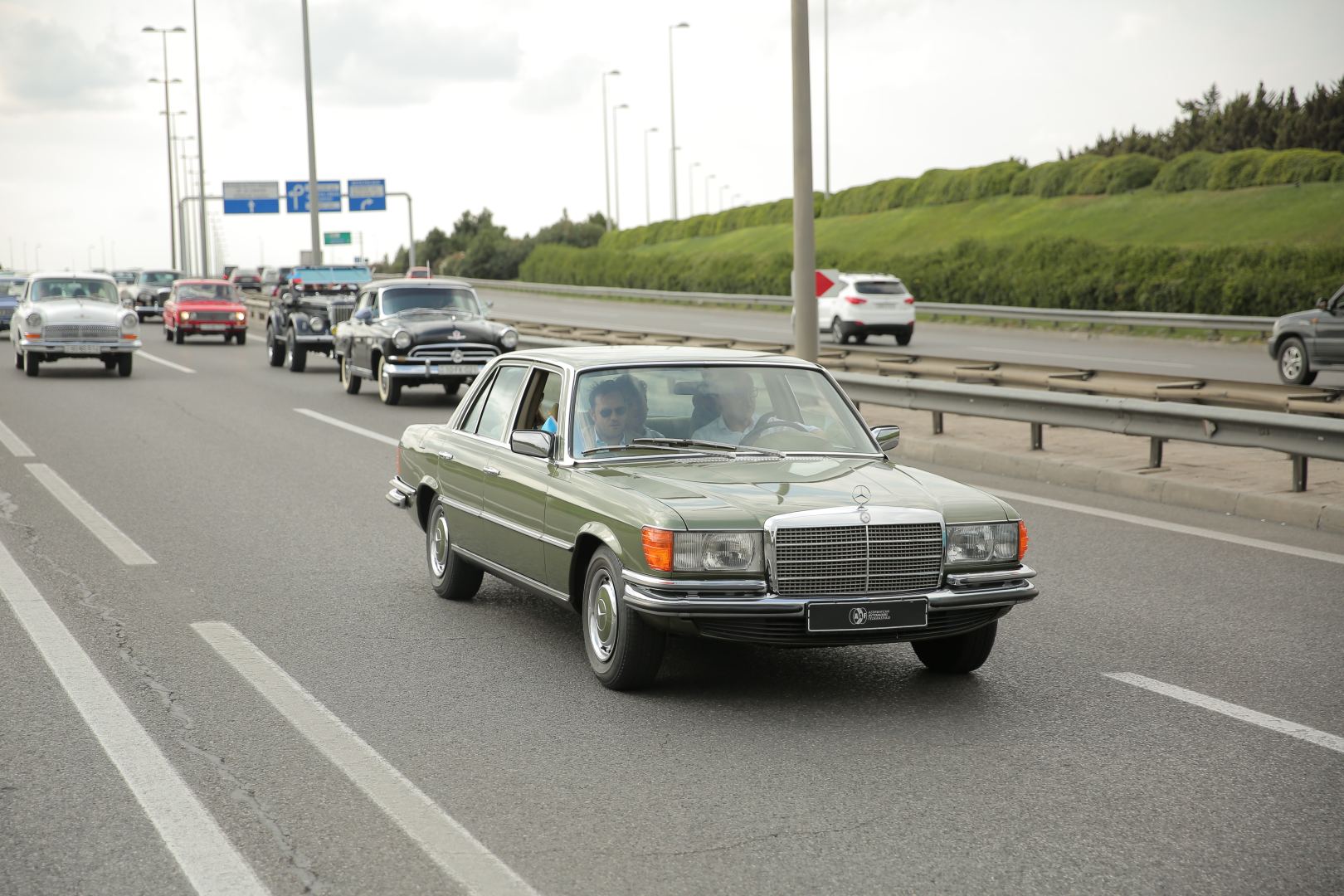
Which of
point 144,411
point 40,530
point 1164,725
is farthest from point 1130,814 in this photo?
point 144,411

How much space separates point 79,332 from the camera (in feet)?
88.2

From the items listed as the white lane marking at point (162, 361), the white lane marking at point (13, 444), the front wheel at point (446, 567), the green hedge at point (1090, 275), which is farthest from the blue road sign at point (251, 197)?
the front wheel at point (446, 567)

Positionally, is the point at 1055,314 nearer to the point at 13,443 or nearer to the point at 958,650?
the point at 13,443

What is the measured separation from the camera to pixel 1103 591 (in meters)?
8.57

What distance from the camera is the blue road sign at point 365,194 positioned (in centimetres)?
7906

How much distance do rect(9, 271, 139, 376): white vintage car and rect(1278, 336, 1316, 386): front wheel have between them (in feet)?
61.7

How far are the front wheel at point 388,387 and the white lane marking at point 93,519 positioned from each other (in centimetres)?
759

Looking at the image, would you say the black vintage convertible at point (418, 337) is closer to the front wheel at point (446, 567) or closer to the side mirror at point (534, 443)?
the front wheel at point (446, 567)

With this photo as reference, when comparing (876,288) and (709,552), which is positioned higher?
(876,288)

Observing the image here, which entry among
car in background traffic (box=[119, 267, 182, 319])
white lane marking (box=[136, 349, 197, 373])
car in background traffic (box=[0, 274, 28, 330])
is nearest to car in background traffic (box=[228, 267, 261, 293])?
car in background traffic (box=[119, 267, 182, 319])

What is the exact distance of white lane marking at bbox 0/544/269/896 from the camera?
14.3 feet

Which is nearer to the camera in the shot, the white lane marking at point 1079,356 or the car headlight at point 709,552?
the car headlight at point 709,552

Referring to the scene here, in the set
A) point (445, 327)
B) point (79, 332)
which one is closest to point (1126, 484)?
point (445, 327)

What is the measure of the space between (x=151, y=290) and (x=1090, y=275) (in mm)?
32218
